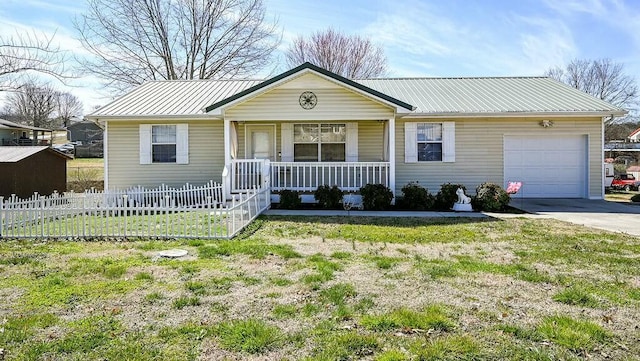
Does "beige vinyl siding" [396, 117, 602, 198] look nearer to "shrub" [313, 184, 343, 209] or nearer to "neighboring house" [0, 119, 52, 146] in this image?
"shrub" [313, 184, 343, 209]

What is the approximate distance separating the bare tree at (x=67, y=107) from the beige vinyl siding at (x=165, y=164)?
5975 cm

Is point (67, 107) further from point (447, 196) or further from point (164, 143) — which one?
point (447, 196)

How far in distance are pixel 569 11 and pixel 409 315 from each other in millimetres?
16553

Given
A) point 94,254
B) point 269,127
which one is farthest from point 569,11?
point 94,254

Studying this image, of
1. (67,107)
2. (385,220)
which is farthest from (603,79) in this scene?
(67,107)

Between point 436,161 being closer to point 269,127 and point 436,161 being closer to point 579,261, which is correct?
point 269,127

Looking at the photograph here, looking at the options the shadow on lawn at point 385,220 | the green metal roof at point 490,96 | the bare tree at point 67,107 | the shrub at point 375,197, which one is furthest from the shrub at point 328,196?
the bare tree at point 67,107

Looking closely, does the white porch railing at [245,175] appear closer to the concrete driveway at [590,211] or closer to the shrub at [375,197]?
the shrub at [375,197]

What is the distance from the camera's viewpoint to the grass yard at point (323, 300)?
3168mm

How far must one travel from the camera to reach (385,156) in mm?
12781

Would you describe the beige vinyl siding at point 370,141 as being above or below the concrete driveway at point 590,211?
above

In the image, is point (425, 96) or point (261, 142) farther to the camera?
point (425, 96)

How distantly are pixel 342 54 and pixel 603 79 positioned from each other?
88.6 feet

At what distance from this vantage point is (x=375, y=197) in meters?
11.4
